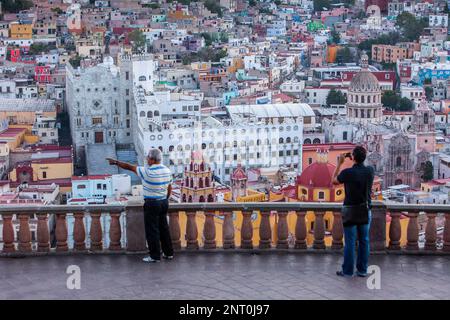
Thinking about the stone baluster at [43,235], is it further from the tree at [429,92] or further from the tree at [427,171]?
the tree at [429,92]

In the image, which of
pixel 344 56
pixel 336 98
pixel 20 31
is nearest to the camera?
pixel 336 98

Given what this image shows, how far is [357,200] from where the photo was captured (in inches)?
266

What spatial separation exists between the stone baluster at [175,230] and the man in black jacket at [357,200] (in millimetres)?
1274

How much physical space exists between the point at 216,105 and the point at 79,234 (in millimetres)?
37359

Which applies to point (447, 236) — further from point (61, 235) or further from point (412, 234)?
point (61, 235)

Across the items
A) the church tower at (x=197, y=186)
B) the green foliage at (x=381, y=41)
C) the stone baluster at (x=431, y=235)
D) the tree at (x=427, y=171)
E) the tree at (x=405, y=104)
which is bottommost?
the tree at (x=427, y=171)

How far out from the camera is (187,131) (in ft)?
105

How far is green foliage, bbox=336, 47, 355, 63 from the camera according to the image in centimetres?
6300

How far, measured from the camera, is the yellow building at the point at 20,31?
6219 centimetres

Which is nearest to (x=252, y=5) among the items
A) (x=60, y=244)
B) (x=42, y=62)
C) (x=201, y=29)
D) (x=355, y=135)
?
(x=201, y=29)

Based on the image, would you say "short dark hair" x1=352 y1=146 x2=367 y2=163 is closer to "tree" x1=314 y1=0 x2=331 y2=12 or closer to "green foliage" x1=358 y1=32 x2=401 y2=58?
"green foliage" x1=358 y1=32 x2=401 y2=58

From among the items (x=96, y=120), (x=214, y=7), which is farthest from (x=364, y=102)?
(x=214, y=7)

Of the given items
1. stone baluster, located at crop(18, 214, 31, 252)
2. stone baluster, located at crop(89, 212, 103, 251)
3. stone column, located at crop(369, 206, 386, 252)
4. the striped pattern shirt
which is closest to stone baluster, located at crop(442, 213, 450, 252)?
stone column, located at crop(369, 206, 386, 252)

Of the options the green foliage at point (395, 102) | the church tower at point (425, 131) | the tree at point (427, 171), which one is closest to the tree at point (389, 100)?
the green foliage at point (395, 102)
